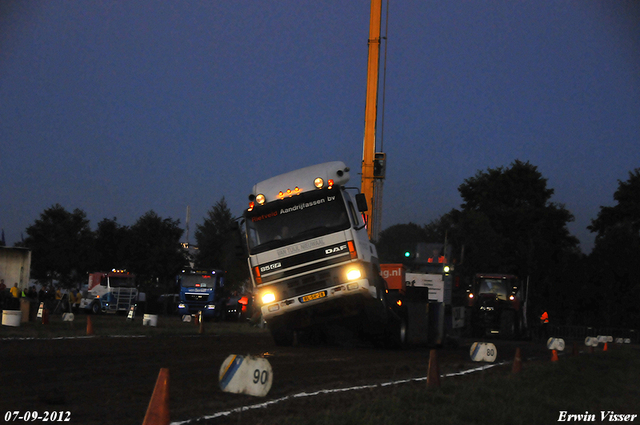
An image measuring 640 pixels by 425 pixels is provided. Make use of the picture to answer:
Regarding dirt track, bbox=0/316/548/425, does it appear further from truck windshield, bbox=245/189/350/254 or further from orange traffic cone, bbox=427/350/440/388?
truck windshield, bbox=245/189/350/254

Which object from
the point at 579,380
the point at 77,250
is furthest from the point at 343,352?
the point at 77,250

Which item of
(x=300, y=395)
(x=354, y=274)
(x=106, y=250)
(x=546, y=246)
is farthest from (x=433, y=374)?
(x=106, y=250)

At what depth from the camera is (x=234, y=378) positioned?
24.7ft

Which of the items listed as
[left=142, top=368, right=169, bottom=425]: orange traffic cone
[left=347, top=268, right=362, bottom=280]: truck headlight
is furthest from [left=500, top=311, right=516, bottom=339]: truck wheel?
[left=142, top=368, right=169, bottom=425]: orange traffic cone

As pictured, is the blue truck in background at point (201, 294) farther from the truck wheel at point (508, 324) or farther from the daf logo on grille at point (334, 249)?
the daf logo on grille at point (334, 249)

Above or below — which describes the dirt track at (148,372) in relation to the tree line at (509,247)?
below

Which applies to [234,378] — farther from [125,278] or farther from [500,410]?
[125,278]

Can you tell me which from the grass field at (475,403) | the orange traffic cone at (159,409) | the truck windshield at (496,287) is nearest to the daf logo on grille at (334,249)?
the grass field at (475,403)

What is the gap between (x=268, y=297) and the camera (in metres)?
15.5

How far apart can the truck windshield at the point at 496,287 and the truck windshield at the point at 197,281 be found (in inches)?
618

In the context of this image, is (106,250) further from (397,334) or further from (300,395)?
Answer: (300,395)

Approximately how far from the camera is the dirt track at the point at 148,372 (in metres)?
7.43

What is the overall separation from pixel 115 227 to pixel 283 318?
53778mm

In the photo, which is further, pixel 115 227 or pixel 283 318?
pixel 115 227
